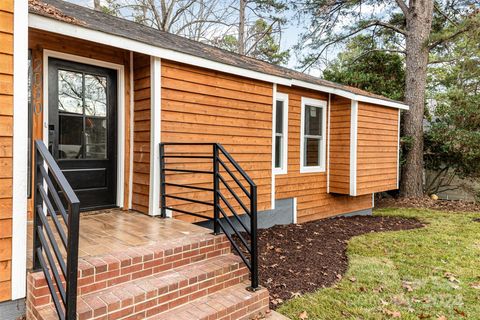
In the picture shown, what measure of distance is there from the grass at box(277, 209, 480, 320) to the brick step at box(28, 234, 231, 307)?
0.94 metres

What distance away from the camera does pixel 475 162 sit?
1016 centimetres

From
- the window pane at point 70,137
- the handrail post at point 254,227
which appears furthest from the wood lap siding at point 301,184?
the window pane at point 70,137

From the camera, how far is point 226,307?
281 cm

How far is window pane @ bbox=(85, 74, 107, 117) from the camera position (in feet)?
14.2

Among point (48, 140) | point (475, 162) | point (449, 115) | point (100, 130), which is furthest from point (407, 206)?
point (48, 140)

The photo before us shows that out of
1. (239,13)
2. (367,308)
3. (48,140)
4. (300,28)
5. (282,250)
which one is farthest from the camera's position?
(239,13)

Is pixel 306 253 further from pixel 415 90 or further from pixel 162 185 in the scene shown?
pixel 415 90

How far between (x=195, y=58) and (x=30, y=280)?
→ 3203mm

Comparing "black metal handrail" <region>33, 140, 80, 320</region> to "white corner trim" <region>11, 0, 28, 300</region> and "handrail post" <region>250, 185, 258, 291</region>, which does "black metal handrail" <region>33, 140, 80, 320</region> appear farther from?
"handrail post" <region>250, 185, 258, 291</region>

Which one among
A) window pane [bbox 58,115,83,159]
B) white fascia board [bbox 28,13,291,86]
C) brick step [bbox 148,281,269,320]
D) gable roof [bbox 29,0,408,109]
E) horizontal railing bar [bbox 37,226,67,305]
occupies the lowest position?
brick step [bbox 148,281,269,320]

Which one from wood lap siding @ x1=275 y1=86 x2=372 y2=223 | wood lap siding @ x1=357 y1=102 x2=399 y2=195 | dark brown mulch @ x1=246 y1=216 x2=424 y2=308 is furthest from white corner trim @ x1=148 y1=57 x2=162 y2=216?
wood lap siding @ x1=357 y1=102 x2=399 y2=195

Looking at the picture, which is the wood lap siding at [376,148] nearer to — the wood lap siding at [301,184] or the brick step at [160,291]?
the wood lap siding at [301,184]

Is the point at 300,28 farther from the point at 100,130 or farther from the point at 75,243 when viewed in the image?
the point at 75,243

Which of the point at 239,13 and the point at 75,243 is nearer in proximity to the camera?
the point at 75,243
